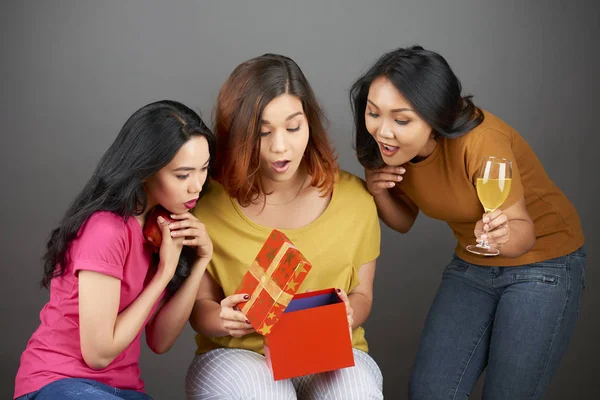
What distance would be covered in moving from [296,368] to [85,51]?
74.3 inches

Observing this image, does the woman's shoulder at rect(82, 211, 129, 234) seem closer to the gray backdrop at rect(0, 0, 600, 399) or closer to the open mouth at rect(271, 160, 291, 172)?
the open mouth at rect(271, 160, 291, 172)

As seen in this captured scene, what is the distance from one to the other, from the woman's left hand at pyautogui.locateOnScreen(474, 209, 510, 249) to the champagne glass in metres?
0.02

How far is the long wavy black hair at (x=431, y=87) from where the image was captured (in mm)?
2545

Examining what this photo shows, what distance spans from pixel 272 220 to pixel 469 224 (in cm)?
69

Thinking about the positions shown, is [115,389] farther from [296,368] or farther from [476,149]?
[476,149]

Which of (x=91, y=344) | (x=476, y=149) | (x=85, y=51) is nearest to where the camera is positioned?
(x=91, y=344)

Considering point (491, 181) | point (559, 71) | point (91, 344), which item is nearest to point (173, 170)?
point (91, 344)

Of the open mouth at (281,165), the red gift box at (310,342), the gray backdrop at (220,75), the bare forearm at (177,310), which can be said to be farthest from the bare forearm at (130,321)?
the gray backdrop at (220,75)

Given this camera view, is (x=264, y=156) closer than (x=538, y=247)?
Yes

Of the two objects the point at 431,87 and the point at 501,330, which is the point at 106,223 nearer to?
the point at 431,87

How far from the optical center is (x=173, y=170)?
235cm

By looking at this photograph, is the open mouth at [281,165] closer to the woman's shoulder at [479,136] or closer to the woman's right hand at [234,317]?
the woman's right hand at [234,317]

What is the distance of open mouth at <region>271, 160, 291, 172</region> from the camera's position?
2.54 m

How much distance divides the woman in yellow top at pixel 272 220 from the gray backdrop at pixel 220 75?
40.0 inches
